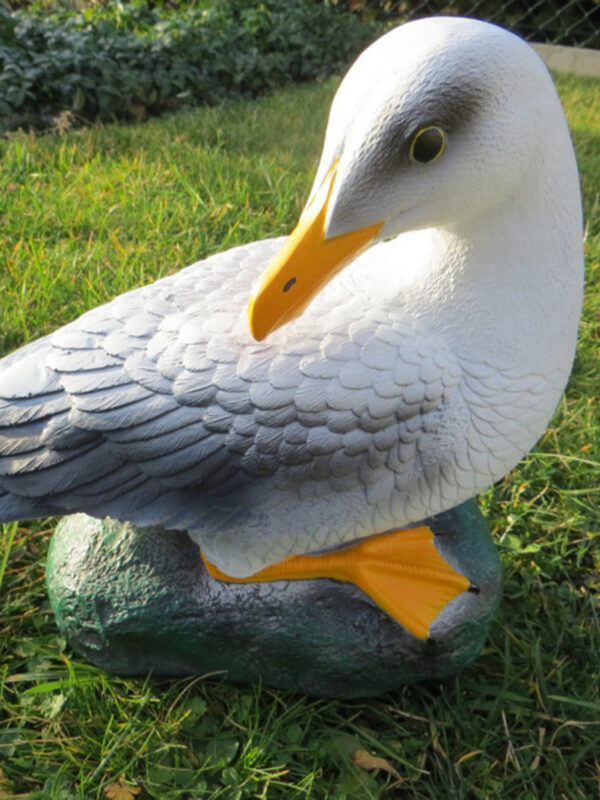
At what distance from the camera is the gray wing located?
3.04 ft

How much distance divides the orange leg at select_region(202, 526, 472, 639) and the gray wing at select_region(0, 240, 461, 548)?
0.23 meters

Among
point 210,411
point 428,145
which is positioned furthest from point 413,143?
point 210,411

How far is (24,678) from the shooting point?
4.07 ft

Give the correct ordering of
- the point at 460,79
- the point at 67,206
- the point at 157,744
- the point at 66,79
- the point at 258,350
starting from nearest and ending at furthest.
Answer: the point at 460,79, the point at 258,350, the point at 157,744, the point at 67,206, the point at 66,79

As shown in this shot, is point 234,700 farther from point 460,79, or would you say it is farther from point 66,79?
point 66,79

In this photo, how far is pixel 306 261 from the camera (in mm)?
851

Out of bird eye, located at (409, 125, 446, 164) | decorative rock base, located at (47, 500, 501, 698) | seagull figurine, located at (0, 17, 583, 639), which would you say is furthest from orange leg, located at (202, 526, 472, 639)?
bird eye, located at (409, 125, 446, 164)

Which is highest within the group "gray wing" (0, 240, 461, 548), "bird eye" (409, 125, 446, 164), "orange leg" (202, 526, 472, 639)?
"bird eye" (409, 125, 446, 164)

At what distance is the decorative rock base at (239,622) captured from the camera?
118cm

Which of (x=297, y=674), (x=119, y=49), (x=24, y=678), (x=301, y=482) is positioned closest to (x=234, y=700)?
(x=297, y=674)

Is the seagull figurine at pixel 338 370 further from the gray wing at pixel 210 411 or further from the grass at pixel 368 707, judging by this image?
the grass at pixel 368 707

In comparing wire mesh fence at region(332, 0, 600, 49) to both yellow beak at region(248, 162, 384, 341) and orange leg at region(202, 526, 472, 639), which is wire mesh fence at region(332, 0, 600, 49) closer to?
orange leg at region(202, 526, 472, 639)

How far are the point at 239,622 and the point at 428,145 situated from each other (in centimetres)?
74

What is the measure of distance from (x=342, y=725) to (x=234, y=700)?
0.17 m
